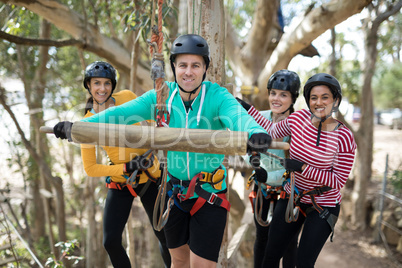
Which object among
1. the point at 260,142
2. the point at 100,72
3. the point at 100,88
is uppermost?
the point at 100,72

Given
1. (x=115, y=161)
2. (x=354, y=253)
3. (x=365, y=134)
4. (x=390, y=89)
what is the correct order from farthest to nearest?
(x=390, y=89), (x=365, y=134), (x=354, y=253), (x=115, y=161)

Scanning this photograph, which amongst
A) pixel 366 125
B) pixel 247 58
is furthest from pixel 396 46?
pixel 247 58

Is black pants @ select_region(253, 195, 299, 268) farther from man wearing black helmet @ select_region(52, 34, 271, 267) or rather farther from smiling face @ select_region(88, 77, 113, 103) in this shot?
smiling face @ select_region(88, 77, 113, 103)

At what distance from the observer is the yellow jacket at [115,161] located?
2.82 meters

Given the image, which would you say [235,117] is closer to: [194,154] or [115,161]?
[194,154]

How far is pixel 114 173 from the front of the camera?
111 inches

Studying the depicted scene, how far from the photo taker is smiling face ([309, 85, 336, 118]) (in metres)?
2.51

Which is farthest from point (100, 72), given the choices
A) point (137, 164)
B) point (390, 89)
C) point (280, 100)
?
point (390, 89)

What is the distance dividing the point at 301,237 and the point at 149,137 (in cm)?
149

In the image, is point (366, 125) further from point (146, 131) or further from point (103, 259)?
point (146, 131)

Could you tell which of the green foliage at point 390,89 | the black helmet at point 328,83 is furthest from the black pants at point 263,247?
the green foliage at point 390,89

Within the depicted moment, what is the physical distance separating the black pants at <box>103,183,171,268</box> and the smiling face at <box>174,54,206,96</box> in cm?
117

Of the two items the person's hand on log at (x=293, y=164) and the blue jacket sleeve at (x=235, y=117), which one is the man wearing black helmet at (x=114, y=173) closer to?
the blue jacket sleeve at (x=235, y=117)

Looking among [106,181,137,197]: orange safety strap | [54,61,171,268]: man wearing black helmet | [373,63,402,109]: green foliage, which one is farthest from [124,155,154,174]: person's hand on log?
[373,63,402,109]: green foliage
